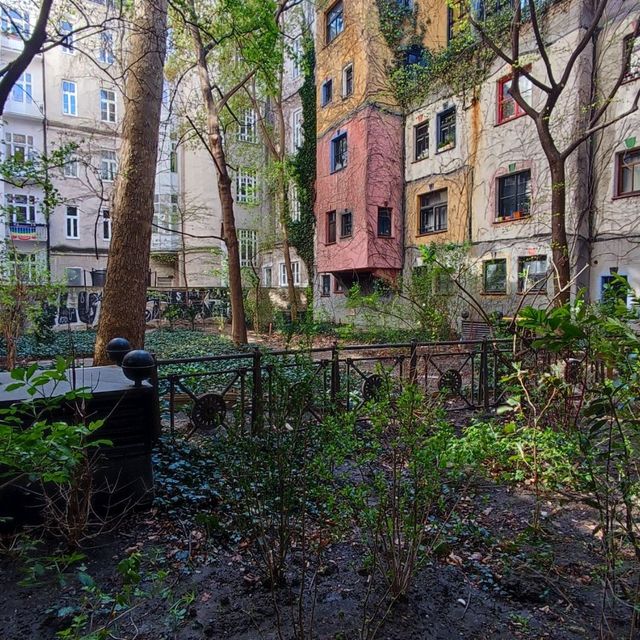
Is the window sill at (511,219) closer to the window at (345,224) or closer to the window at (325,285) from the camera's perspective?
the window at (345,224)

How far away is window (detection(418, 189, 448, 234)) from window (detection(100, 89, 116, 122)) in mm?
24576

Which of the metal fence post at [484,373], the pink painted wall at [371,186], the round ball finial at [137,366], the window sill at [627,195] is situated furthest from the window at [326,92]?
the round ball finial at [137,366]

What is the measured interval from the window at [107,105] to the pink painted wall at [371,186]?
20.1 metres

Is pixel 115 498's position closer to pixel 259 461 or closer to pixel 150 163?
pixel 259 461

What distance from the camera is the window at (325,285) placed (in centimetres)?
2270

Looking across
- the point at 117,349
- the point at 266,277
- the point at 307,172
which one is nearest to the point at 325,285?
the point at 307,172

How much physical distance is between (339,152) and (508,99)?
7.99 meters

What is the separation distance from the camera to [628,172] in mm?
12258

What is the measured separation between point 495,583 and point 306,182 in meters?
22.9

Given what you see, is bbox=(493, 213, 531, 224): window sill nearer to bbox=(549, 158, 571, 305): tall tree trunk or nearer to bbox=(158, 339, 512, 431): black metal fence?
bbox=(549, 158, 571, 305): tall tree trunk

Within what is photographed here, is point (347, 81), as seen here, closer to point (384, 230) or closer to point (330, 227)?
point (330, 227)

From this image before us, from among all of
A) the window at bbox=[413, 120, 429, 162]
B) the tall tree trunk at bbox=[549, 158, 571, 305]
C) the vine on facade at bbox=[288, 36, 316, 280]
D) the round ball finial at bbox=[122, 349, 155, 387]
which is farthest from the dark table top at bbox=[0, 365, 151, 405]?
the vine on facade at bbox=[288, 36, 316, 280]

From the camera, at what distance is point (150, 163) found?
6008 millimetres

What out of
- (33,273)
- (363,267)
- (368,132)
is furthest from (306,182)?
(33,273)
